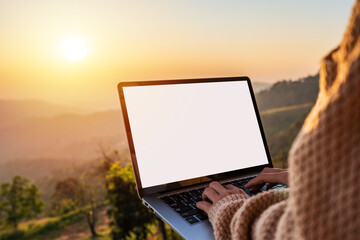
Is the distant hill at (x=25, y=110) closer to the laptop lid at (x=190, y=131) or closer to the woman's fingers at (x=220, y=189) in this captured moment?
the laptop lid at (x=190, y=131)

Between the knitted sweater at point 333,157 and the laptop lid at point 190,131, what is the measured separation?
25.4 inches

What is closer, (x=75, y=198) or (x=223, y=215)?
(x=223, y=215)

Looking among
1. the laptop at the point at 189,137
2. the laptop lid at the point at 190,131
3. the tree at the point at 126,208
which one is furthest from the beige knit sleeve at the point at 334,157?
the tree at the point at 126,208

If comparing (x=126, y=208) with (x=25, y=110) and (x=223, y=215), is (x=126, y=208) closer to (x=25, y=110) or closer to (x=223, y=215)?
(x=25, y=110)

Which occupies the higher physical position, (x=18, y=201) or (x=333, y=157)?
(x=333, y=157)

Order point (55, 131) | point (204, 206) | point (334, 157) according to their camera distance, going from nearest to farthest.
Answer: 1. point (334, 157)
2. point (204, 206)
3. point (55, 131)

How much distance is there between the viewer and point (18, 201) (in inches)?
106

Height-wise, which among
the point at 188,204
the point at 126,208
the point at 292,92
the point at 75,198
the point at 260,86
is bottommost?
the point at 126,208

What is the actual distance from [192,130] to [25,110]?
217 cm

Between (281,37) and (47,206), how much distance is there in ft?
8.71

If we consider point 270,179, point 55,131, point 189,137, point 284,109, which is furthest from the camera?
point 284,109

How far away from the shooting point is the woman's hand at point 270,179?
84 cm

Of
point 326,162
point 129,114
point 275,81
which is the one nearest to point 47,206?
point 129,114

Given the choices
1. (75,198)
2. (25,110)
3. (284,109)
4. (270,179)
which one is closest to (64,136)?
(25,110)
